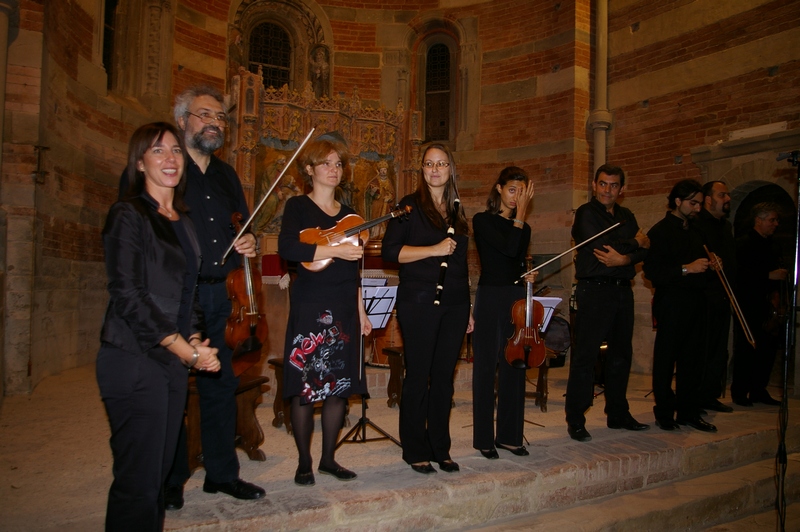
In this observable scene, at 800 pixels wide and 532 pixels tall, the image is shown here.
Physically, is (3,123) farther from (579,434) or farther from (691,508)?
(691,508)

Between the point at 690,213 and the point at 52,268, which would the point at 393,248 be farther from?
the point at 52,268

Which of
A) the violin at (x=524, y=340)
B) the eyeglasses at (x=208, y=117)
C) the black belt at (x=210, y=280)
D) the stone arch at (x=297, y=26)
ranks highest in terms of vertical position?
the stone arch at (x=297, y=26)

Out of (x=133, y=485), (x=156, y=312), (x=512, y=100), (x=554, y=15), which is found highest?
(x=554, y=15)

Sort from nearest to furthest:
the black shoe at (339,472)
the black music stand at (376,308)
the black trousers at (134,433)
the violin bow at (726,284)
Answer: the black trousers at (134,433) → the black shoe at (339,472) → the black music stand at (376,308) → the violin bow at (726,284)

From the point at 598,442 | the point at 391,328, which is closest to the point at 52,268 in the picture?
the point at 391,328

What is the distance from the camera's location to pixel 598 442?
4309mm

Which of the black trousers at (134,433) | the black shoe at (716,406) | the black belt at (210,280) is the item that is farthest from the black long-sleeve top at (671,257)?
the black trousers at (134,433)

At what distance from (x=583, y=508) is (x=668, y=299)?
6.58ft

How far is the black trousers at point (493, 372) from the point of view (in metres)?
3.85

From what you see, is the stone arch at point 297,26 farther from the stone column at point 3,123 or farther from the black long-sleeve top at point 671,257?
the black long-sleeve top at point 671,257

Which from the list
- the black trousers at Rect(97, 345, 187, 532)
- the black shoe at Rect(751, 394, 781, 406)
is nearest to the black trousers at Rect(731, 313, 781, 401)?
the black shoe at Rect(751, 394, 781, 406)

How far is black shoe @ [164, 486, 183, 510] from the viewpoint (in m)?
2.88

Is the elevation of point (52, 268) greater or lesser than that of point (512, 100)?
lesser

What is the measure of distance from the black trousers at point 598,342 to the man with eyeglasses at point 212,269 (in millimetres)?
2536
